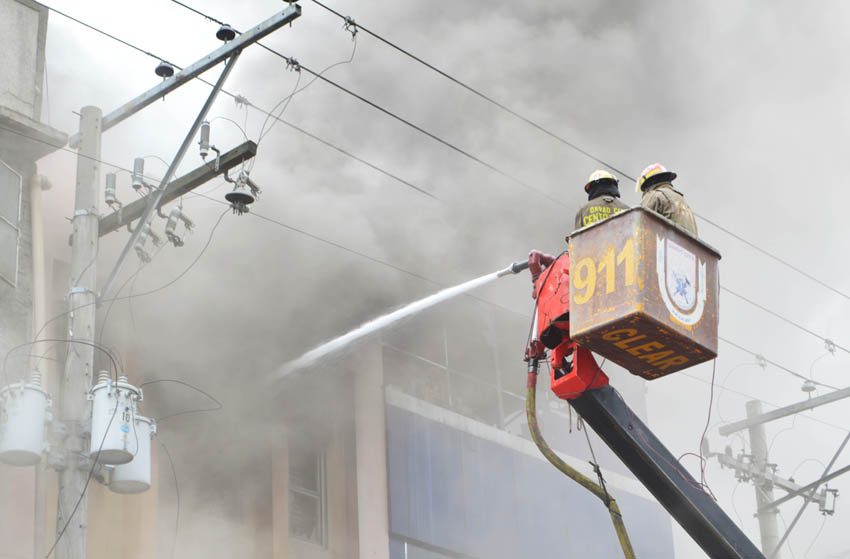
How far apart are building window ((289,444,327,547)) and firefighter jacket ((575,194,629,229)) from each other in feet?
19.9

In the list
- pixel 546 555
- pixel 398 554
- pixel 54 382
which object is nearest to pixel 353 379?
pixel 398 554

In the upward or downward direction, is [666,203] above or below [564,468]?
above

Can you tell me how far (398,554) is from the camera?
14406mm

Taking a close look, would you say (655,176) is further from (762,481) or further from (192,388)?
(762,481)

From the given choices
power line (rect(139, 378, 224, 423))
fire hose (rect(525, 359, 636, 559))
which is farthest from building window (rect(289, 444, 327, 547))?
fire hose (rect(525, 359, 636, 559))

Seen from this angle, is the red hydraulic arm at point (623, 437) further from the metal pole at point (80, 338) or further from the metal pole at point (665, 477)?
the metal pole at point (80, 338)

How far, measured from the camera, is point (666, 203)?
8.20 metres

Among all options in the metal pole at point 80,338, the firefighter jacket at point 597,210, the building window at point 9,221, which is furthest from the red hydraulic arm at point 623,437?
the building window at point 9,221

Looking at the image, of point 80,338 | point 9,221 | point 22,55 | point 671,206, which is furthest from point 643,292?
point 22,55

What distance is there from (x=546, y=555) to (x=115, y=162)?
707cm

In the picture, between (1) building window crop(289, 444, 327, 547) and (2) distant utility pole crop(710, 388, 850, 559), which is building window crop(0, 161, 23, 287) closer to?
(1) building window crop(289, 444, 327, 547)

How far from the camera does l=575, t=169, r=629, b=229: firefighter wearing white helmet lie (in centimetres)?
859

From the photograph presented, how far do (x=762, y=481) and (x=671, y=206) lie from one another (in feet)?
33.4

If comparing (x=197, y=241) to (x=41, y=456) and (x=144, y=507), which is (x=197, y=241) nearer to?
(x=144, y=507)
